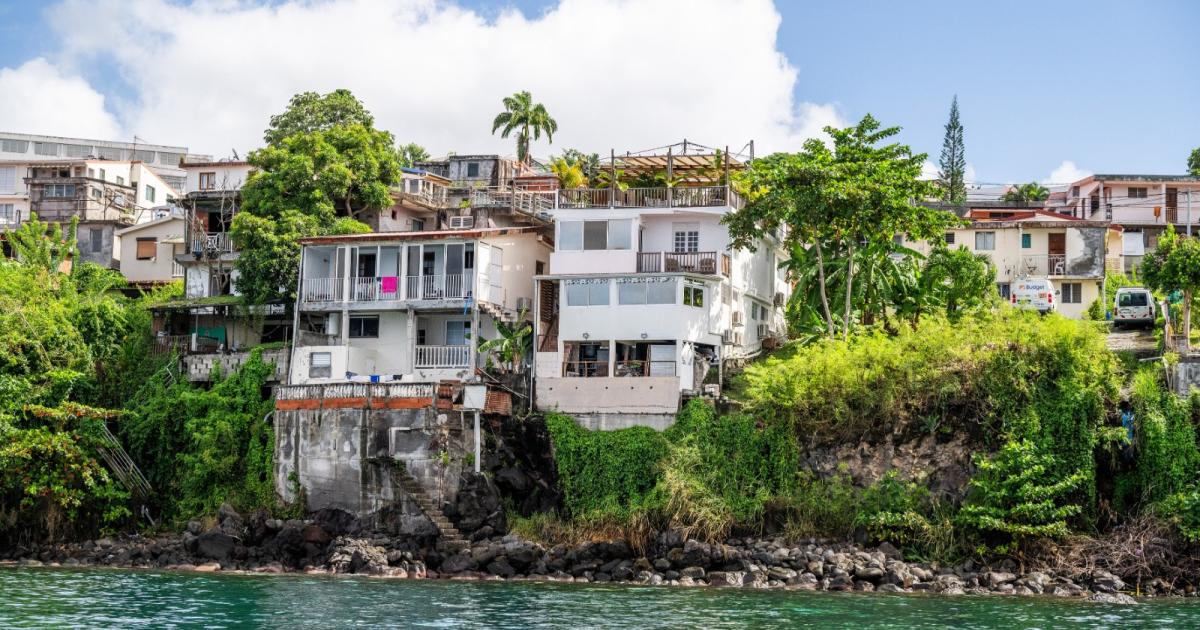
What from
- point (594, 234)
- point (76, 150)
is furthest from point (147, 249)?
point (76, 150)

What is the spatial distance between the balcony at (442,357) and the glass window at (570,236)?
516cm

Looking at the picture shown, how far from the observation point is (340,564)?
41688mm

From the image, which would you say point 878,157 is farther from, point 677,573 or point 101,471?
point 101,471

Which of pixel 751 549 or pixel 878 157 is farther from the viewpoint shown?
pixel 878 157

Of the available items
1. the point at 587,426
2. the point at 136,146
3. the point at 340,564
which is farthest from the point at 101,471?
the point at 136,146

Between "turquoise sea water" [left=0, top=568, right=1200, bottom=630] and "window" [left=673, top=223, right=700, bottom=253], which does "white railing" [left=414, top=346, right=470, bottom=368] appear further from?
"turquoise sea water" [left=0, top=568, right=1200, bottom=630]

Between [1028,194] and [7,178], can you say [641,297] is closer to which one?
[1028,194]

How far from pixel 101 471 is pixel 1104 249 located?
4202 cm

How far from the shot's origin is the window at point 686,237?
170 feet

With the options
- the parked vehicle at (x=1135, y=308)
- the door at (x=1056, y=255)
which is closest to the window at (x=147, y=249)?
the door at (x=1056, y=255)

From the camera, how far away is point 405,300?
5059cm

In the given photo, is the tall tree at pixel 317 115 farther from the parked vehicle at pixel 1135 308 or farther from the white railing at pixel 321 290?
the parked vehicle at pixel 1135 308

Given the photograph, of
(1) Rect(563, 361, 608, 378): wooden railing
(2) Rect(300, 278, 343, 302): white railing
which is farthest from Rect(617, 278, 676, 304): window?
(2) Rect(300, 278, 343, 302): white railing

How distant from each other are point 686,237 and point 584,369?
6.61 meters
